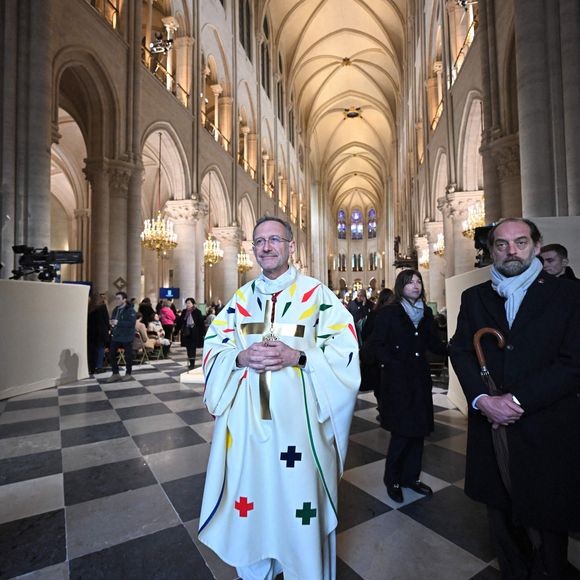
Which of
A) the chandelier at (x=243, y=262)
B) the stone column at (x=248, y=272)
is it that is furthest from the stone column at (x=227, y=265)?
the stone column at (x=248, y=272)

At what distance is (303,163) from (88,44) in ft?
81.9

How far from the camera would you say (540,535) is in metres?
1.53

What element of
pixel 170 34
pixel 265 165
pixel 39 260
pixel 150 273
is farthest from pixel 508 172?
pixel 150 273

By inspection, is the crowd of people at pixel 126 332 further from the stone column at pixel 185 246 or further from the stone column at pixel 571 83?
the stone column at pixel 571 83

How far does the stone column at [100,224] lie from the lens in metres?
9.15

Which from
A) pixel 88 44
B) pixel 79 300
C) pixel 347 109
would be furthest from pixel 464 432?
pixel 347 109

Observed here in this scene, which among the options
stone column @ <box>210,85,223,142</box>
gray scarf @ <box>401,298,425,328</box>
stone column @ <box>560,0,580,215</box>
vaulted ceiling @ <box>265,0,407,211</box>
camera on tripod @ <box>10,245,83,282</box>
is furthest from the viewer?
vaulted ceiling @ <box>265,0,407,211</box>

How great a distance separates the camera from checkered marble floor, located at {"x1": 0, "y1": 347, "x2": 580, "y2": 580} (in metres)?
1.77

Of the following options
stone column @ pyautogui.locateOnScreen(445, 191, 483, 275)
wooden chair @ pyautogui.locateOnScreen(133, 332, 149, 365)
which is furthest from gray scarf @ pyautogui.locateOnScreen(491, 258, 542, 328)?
stone column @ pyautogui.locateOnScreen(445, 191, 483, 275)

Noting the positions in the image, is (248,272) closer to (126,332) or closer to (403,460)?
(126,332)

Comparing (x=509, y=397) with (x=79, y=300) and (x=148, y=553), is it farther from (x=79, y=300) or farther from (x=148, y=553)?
(x=79, y=300)

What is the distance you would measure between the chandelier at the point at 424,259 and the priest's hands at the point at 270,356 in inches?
695

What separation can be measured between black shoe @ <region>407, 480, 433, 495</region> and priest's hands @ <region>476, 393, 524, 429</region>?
1197 mm

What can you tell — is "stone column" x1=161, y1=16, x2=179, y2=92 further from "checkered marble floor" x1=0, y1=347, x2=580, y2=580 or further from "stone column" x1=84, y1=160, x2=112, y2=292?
"checkered marble floor" x1=0, y1=347, x2=580, y2=580
